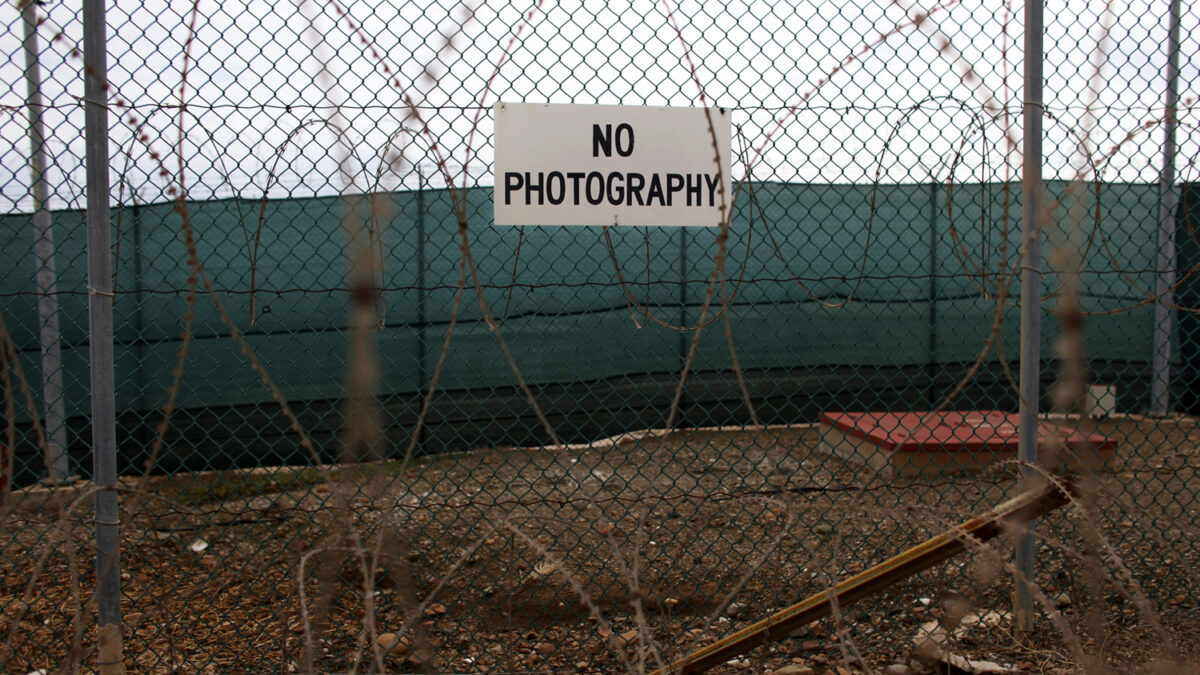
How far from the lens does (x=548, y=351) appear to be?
5637mm

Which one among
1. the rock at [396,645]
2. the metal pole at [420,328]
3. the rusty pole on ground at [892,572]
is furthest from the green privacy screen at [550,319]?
the rusty pole on ground at [892,572]

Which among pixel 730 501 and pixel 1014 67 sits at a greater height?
pixel 1014 67

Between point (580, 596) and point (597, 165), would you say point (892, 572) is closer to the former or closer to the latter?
point (580, 596)

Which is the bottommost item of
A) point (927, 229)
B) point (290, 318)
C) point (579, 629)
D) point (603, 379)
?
point (579, 629)

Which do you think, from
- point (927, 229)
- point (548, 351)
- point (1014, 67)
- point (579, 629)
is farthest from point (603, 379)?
point (1014, 67)

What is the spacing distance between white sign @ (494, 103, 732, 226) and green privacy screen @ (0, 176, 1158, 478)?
196 centimetres

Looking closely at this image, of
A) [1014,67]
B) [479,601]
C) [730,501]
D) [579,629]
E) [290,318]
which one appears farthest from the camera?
[290,318]

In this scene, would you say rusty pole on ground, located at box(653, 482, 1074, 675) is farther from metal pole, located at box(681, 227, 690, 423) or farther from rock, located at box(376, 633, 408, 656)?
metal pole, located at box(681, 227, 690, 423)

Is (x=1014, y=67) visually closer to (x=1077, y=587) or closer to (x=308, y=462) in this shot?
(x=1077, y=587)

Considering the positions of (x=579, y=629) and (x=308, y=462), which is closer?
(x=579, y=629)

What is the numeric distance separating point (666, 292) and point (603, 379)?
77cm

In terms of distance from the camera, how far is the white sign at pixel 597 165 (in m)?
2.31

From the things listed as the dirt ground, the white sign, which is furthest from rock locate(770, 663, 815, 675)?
the white sign

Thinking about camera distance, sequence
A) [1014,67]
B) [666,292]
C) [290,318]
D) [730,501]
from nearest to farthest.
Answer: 1. [1014,67]
2. [730,501]
3. [290,318]
4. [666,292]
